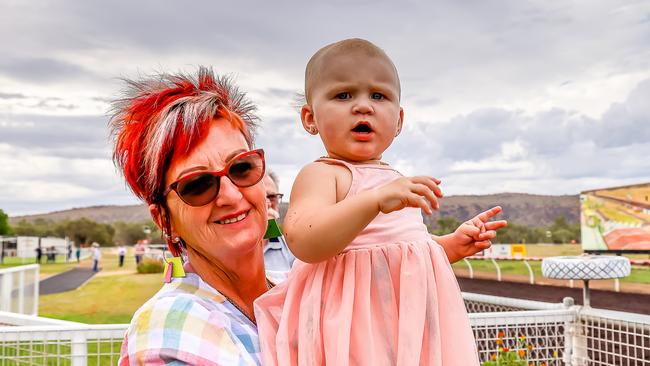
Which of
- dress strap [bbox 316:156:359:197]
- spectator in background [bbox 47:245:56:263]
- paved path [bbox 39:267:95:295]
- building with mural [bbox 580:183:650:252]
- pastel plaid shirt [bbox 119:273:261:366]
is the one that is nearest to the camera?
pastel plaid shirt [bbox 119:273:261:366]

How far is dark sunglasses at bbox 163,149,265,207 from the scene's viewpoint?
5.46 feet

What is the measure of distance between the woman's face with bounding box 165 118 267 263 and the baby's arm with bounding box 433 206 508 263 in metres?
0.53

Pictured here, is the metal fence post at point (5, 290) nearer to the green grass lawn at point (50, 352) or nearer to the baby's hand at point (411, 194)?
the green grass lawn at point (50, 352)

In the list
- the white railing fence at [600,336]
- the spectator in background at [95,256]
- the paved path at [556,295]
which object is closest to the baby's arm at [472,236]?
the white railing fence at [600,336]

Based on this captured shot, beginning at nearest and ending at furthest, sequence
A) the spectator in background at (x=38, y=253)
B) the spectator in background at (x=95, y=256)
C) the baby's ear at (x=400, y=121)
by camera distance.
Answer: the baby's ear at (x=400, y=121) → the spectator in background at (x=95, y=256) → the spectator in background at (x=38, y=253)

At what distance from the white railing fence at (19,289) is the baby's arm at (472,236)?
7.93 metres

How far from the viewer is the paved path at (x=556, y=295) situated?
19312mm

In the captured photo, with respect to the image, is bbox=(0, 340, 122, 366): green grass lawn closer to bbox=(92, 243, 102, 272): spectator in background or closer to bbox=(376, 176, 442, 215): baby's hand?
bbox=(376, 176, 442, 215): baby's hand

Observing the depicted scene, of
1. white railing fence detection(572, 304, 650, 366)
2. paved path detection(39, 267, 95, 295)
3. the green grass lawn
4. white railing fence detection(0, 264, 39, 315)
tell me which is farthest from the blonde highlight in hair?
paved path detection(39, 267, 95, 295)

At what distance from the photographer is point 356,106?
1680 mm

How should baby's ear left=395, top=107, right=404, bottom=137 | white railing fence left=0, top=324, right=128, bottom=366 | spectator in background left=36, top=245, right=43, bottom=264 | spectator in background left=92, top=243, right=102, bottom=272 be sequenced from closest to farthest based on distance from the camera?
baby's ear left=395, top=107, right=404, bottom=137
white railing fence left=0, top=324, right=128, bottom=366
spectator in background left=92, top=243, right=102, bottom=272
spectator in background left=36, top=245, right=43, bottom=264

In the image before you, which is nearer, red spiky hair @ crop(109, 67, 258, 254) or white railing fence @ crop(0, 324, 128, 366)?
red spiky hair @ crop(109, 67, 258, 254)

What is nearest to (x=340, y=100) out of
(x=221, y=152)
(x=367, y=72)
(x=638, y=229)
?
(x=367, y=72)

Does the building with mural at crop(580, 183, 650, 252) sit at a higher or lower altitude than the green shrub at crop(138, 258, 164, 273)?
higher
